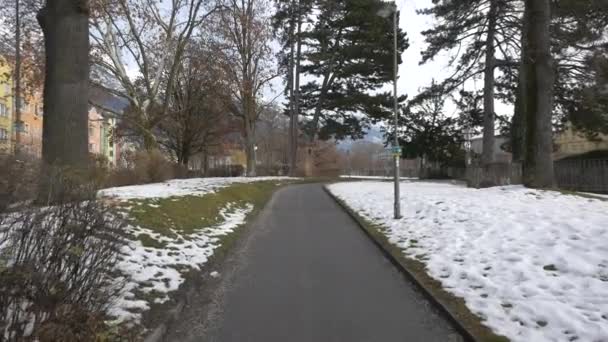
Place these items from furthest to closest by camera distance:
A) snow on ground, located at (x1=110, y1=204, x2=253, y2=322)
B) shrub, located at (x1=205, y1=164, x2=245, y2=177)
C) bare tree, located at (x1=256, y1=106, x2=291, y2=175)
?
bare tree, located at (x1=256, y1=106, x2=291, y2=175), shrub, located at (x1=205, y1=164, x2=245, y2=177), snow on ground, located at (x1=110, y1=204, x2=253, y2=322)

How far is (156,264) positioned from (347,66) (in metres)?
38.3

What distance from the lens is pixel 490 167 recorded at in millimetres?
24938

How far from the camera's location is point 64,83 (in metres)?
10.3

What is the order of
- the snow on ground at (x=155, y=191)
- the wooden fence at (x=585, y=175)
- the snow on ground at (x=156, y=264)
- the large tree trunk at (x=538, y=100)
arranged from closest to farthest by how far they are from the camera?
the snow on ground at (x=156, y=264) < the snow on ground at (x=155, y=191) < the large tree trunk at (x=538, y=100) < the wooden fence at (x=585, y=175)

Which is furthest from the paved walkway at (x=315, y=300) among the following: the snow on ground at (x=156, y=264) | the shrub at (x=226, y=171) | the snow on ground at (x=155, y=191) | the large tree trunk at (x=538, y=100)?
the shrub at (x=226, y=171)

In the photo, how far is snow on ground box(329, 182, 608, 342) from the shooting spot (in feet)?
16.1

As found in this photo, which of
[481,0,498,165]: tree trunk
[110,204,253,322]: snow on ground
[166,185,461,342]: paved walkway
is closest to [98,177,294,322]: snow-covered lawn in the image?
[110,204,253,322]: snow on ground

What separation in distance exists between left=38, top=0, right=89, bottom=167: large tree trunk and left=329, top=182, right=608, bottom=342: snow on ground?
7.72 meters

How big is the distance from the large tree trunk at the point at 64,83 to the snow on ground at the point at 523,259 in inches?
304

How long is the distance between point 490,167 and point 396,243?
672 inches

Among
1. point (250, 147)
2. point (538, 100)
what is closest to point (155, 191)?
point (538, 100)

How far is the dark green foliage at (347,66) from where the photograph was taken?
41.6 meters

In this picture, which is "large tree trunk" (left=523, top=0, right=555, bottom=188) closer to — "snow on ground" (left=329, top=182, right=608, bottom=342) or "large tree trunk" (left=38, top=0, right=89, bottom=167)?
"snow on ground" (left=329, top=182, right=608, bottom=342)

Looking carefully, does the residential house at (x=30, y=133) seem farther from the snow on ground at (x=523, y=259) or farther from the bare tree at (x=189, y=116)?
the bare tree at (x=189, y=116)
